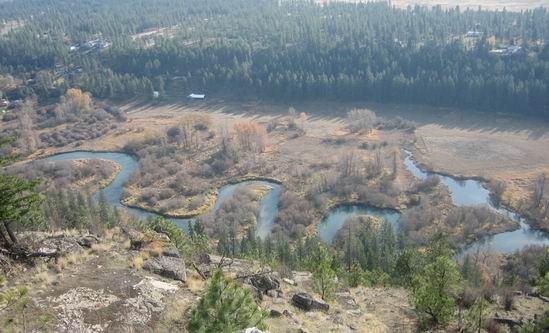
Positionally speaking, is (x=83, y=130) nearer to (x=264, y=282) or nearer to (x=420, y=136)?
(x=420, y=136)

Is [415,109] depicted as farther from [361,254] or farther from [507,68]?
[361,254]

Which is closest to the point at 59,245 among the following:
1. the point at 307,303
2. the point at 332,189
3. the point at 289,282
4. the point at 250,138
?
the point at 307,303

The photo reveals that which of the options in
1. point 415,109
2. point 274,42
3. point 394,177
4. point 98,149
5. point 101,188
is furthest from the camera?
point 274,42

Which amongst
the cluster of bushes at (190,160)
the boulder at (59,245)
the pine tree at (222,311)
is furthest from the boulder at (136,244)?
the cluster of bushes at (190,160)

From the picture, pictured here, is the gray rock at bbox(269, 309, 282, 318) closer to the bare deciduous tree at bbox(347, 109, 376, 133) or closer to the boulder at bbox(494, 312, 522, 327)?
the boulder at bbox(494, 312, 522, 327)

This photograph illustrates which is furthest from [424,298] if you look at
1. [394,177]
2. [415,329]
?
[394,177]

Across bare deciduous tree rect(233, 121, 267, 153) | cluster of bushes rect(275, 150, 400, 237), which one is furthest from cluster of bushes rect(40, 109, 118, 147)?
cluster of bushes rect(275, 150, 400, 237)
